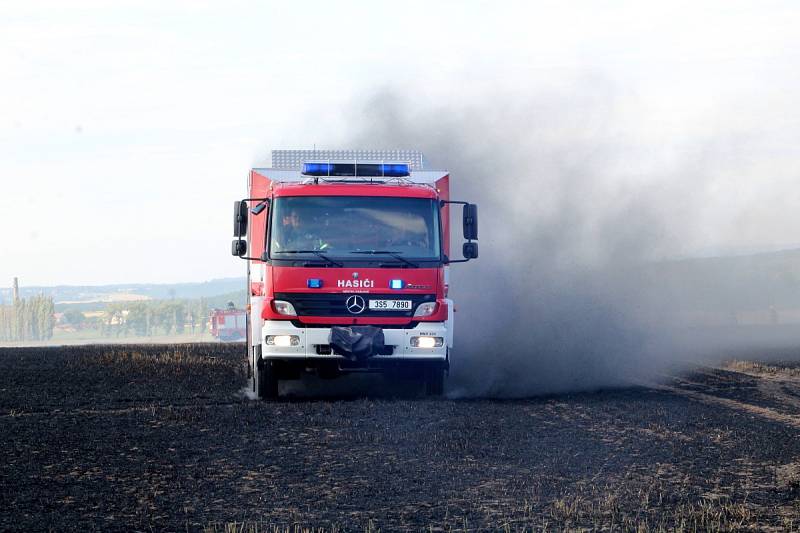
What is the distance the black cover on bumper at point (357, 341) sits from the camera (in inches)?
662

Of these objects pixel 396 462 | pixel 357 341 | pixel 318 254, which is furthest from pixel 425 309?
pixel 396 462

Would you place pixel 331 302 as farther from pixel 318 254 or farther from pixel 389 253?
pixel 389 253

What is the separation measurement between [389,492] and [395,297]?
6.36 m

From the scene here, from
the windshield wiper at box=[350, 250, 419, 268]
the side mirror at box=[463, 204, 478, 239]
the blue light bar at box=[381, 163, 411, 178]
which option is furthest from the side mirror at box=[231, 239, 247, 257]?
the side mirror at box=[463, 204, 478, 239]

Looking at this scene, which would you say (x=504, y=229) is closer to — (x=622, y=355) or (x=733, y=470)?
(x=622, y=355)

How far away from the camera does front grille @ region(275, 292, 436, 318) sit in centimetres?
1697

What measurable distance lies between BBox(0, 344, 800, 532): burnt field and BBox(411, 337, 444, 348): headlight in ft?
3.07

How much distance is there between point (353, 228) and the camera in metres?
17.1

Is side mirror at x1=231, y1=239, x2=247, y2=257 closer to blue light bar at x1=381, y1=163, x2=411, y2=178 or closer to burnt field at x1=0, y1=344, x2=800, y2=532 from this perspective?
burnt field at x1=0, y1=344, x2=800, y2=532

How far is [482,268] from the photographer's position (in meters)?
26.5

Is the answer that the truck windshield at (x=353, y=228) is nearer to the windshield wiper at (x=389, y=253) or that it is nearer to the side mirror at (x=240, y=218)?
the windshield wiper at (x=389, y=253)

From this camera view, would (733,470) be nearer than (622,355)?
Yes

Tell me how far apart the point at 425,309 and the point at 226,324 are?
46.9 metres

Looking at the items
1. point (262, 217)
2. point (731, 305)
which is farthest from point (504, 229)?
point (731, 305)
